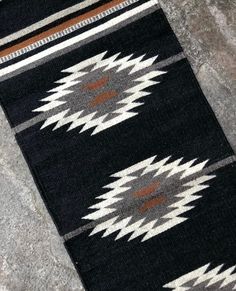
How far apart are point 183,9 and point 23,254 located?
1.06 m

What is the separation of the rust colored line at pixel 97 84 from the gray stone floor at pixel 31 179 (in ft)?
1.03

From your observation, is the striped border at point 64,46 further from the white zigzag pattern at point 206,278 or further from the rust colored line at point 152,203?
the white zigzag pattern at point 206,278

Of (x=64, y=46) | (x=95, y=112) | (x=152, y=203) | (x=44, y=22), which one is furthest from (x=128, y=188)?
(x=44, y=22)

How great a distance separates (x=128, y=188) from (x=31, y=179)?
0.35m

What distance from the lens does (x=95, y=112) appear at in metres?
1.61

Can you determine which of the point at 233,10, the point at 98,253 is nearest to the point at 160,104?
the point at 233,10

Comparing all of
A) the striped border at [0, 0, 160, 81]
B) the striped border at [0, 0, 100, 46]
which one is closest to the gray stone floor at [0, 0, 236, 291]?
the striped border at [0, 0, 160, 81]

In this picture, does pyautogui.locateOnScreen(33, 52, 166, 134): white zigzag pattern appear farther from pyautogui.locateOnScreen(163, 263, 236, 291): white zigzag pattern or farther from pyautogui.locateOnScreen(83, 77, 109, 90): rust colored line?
pyautogui.locateOnScreen(163, 263, 236, 291): white zigzag pattern

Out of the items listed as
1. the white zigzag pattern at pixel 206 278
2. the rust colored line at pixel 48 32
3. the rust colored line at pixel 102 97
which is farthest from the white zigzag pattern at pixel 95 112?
the white zigzag pattern at pixel 206 278

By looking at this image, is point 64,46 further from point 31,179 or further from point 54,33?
point 31,179

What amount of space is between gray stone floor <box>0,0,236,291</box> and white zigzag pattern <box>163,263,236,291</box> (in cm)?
34

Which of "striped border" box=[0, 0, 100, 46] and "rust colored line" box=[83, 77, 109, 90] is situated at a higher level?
"striped border" box=[0, 0, 100, 46]

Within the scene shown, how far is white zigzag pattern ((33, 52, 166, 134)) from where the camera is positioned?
1.61m

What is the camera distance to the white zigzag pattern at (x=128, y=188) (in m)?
1.56
